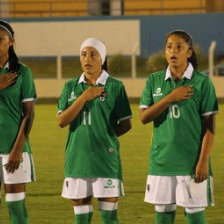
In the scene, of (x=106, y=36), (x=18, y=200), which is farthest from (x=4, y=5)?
(x=18, y=200)

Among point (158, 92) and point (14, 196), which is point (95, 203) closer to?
point (14, 196)

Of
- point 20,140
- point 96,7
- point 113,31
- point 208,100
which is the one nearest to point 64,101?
point 20,140

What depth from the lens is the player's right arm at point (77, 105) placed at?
711 cm

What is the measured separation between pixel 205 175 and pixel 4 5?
40481 mm

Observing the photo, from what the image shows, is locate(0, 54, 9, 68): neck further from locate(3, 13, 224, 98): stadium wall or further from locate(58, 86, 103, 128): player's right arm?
locate(3, 13, 224, 98): stadium wall

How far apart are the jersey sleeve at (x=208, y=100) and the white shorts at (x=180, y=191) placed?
49 cm

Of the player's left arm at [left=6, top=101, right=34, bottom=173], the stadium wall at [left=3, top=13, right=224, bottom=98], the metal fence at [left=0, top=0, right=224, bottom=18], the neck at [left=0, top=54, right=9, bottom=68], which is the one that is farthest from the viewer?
→ the metal fence at [left=0, top=0, right=224, bottom=18]

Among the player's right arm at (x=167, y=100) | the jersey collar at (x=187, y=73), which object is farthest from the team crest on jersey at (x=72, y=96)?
the jersey collar at (x=187, y=73)

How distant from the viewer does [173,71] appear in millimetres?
7148

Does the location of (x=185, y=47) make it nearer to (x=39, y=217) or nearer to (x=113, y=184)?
(x=113, y=184)

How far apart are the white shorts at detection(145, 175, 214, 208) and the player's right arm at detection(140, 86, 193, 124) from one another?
17.9 inches

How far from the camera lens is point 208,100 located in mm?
7031

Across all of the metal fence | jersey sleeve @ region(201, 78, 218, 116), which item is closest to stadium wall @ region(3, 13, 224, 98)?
the metal fence

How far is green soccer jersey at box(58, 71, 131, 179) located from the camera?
7266mm
